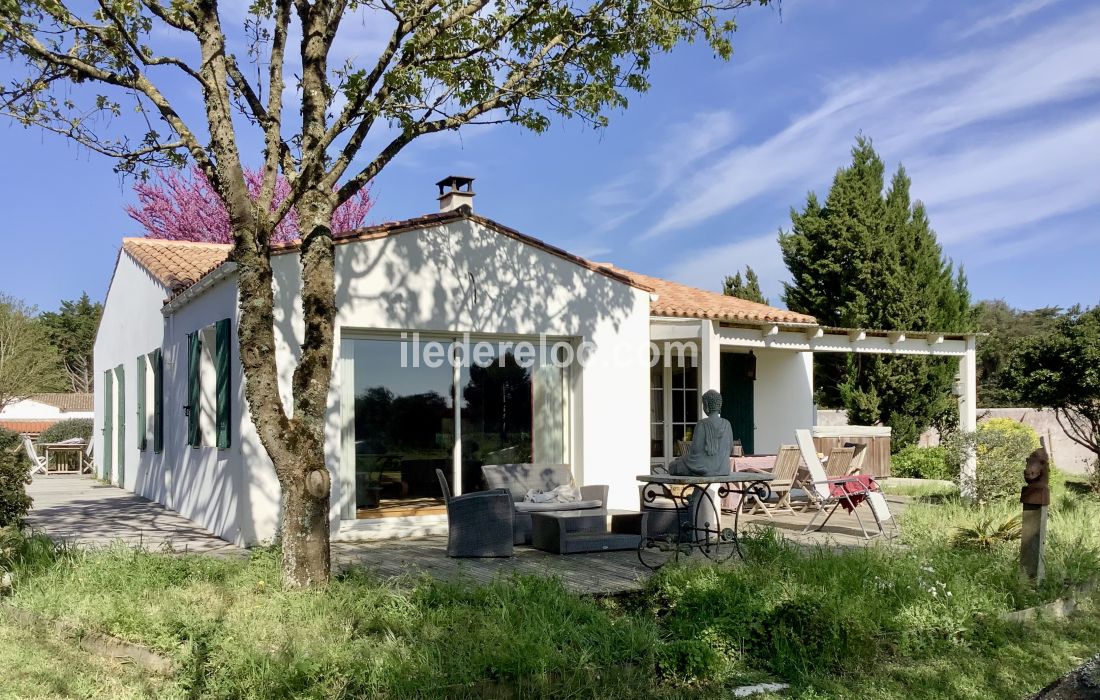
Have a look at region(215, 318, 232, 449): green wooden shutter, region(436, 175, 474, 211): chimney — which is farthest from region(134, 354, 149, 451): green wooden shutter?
region(436, 175, 474, 211): chimney

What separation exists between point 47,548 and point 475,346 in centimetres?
511

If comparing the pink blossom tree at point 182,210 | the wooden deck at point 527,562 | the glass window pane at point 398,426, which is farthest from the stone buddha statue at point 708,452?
the pink blossom tree at point 182,210

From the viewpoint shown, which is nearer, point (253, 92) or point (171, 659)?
point (171, 659)

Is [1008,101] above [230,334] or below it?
above

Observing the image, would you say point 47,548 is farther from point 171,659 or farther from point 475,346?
point 475,346

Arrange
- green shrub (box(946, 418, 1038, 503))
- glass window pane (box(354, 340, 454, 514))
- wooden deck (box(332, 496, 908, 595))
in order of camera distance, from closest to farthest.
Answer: wooden deck (box(332, 496, 908, 595)), glass window pane (box(354, 340, 454, 514)), green shrub (box(946, 418, 1038, 503))

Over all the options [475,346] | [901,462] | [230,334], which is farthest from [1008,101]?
[230,334]

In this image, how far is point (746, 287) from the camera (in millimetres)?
26875

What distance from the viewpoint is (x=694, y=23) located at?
8125mm

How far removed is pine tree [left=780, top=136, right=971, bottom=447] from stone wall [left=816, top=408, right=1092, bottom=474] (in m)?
1.46

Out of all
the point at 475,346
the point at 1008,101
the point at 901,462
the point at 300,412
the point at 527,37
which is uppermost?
the point at 1008,101

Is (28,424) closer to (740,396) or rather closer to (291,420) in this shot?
(740,396)

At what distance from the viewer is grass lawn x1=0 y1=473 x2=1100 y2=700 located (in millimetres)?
4582

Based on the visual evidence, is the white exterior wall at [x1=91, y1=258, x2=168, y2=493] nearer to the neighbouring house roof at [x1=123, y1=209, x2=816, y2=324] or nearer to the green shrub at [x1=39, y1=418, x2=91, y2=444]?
the neighbouring house roof at [x1=123, y1=209, x2=816, y2=324]
